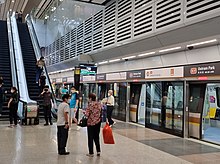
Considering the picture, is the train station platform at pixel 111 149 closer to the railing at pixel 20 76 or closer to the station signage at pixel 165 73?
the railing at pixel 20 76

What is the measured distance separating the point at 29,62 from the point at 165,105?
8259 mm

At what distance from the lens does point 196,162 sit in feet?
18.5

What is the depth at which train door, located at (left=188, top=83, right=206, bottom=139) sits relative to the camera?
27.1 ft

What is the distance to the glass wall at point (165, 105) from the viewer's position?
8.98 meters

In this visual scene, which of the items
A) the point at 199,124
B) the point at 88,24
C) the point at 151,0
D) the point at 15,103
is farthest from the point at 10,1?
the point at 199,124

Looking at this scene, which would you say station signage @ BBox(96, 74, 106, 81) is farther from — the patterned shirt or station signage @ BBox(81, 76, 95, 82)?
the patterned shirt

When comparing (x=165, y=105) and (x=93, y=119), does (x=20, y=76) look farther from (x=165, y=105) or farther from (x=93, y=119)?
(x=93, y=119)

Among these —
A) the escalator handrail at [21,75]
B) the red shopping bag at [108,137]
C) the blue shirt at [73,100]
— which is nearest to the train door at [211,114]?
the red shopping bag at [108,137]

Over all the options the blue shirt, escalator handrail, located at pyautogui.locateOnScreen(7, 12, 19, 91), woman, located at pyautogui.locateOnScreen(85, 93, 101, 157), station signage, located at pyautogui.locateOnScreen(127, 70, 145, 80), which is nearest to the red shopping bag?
woman, located at pyautogui.locateOnScreen(85, 93, 101, 157)

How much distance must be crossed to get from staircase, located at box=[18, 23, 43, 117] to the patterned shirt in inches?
253

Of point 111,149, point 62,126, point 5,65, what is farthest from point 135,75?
point 5,65

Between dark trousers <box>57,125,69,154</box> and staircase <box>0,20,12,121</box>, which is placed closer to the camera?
dark trousers <box>57,125,69,154</box>

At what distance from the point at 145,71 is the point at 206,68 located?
3.13 metres

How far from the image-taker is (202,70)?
24.8 ft
